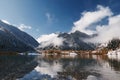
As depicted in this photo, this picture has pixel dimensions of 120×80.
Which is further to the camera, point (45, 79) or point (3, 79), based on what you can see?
point (45, 79)

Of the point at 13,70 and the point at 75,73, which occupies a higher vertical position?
the point at 13,70

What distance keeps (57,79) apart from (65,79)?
2.20m

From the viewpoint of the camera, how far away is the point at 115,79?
5350 cm

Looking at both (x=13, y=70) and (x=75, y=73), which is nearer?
(x=75, y=73)

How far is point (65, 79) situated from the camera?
180 ft

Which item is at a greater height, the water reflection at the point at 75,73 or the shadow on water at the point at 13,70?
the shadow on water at the point at 13,70

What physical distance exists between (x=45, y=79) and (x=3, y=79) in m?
11.3

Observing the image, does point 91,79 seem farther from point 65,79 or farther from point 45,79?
point 45,79

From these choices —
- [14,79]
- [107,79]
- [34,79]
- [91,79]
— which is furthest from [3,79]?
[107,79]

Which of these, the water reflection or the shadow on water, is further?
the shadow on water

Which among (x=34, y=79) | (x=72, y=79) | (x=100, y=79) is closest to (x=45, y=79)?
(x=34, y=79)

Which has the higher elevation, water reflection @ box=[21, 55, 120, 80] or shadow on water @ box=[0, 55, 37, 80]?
shadow on water @ box=[0, 55, 37, 80]

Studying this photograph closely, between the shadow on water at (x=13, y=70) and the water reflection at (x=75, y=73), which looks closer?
the water reflection at (x=75, y=73)

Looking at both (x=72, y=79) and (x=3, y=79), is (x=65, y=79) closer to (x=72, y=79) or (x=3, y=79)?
(x=72, y=79)
